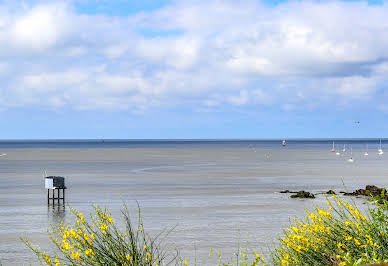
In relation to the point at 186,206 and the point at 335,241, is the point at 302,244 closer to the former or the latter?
the point at 335,241

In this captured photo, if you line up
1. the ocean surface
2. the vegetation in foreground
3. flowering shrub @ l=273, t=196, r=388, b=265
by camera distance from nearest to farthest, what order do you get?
the vegetation in foreground → flowering shrub @ l=273, t=196, r=388, b=265 → the ocean surface

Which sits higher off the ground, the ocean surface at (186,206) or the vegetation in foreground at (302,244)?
the vegetation in foreground at (302,244)

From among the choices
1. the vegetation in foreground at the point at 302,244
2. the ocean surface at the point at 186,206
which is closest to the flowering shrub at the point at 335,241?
the vegetation in foreground at the point at 302,244

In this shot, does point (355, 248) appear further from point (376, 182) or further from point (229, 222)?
point (376, 182)

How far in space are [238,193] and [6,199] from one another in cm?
1703

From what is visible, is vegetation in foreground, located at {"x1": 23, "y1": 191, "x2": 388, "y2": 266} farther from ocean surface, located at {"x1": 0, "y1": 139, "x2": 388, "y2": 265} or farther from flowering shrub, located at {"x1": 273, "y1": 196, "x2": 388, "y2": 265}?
ocean surface, located at {"x1": 0, "y1": 139, "x2": 388, "y2": 265}

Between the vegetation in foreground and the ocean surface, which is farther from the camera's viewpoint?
the ocean surface

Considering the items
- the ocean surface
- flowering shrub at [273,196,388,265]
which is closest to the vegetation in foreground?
flowering shrub at [273,196,388,265]

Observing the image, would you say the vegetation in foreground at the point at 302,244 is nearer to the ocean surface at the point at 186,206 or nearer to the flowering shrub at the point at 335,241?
the flowering shrub at the point at 335,241

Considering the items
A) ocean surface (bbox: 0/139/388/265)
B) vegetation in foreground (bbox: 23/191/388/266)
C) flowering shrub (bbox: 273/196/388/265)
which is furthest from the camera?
ocean surface (bbox: 0/139/388/265)

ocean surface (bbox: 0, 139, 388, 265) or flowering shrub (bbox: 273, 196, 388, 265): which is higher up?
flowering shrub (bbox: 273, 196, 388, 265)

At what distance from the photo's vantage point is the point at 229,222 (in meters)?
30.7

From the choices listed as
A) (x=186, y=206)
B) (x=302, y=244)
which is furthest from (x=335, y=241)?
(x=186, y=206)

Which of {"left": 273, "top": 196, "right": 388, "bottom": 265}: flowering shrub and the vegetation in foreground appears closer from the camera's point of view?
the vegetation in foreground
